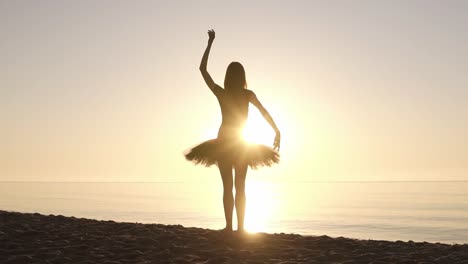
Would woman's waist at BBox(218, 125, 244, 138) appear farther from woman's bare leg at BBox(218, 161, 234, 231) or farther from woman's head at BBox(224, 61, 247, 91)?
woman's head at BBox(224, 61, 247, 91)

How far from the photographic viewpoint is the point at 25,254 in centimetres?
857

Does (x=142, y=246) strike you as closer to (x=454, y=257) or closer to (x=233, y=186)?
(x=233, y=186)

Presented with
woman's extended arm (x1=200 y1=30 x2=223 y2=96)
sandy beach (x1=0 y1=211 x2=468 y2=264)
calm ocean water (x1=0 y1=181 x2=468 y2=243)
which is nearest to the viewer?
sandy beach (x1=0 y1=211 x2=468 y2=264)

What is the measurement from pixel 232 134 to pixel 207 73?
46.5 inches

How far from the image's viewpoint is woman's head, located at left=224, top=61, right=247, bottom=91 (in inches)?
384

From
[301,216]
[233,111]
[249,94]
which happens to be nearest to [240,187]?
[233,111]

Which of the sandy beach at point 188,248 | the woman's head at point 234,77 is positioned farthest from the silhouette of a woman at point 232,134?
the sandy beach at point 188,248

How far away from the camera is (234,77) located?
9734 mm

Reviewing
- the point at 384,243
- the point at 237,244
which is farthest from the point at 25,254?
the point at 384,243

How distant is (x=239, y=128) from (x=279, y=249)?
2.26 meters

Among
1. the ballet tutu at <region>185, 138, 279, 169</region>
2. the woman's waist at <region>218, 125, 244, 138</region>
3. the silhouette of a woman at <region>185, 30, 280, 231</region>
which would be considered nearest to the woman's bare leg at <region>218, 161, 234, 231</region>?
the silhouette of a woman at <region>185, 30, 280, 231</region>

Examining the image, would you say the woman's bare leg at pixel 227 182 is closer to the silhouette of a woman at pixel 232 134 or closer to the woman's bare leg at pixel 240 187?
the silhouette of a woman at pixel 232 134

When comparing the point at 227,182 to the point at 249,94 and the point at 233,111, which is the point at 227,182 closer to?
the point at 233,111

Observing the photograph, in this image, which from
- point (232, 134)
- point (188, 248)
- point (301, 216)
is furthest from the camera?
point (301, 216)
